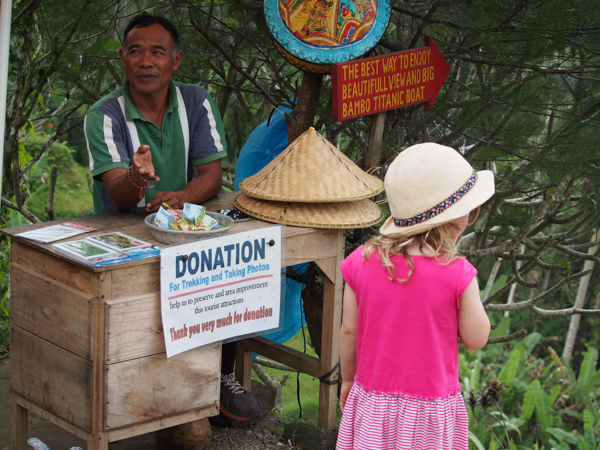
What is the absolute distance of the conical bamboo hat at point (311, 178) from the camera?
2586 mm

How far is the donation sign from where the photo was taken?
219cm

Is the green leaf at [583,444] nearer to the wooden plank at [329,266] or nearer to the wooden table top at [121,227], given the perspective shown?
the wooden plank at [329,266]

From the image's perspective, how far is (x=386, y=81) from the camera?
2850mm

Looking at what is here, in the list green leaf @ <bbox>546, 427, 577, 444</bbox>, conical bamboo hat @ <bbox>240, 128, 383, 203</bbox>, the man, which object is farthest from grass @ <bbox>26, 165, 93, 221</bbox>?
conical bamboo hat @ <bbox>240, 128, 383, 203</bbox>

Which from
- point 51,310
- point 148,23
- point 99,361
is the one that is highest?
point 148,23

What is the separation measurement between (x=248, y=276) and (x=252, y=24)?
6.13 ft

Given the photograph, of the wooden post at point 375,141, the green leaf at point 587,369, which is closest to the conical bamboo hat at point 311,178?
the wooden post at point 375,141

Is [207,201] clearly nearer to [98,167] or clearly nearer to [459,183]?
[98,167]

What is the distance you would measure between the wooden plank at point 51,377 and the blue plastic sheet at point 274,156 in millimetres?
1275

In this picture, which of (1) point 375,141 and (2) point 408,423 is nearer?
(2) point 408,423

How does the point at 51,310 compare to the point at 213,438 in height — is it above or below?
above

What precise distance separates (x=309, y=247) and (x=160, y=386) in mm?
828

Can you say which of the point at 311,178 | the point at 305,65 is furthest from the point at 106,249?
the point at 305,65

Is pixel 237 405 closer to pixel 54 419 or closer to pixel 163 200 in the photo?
pixel 54 419
